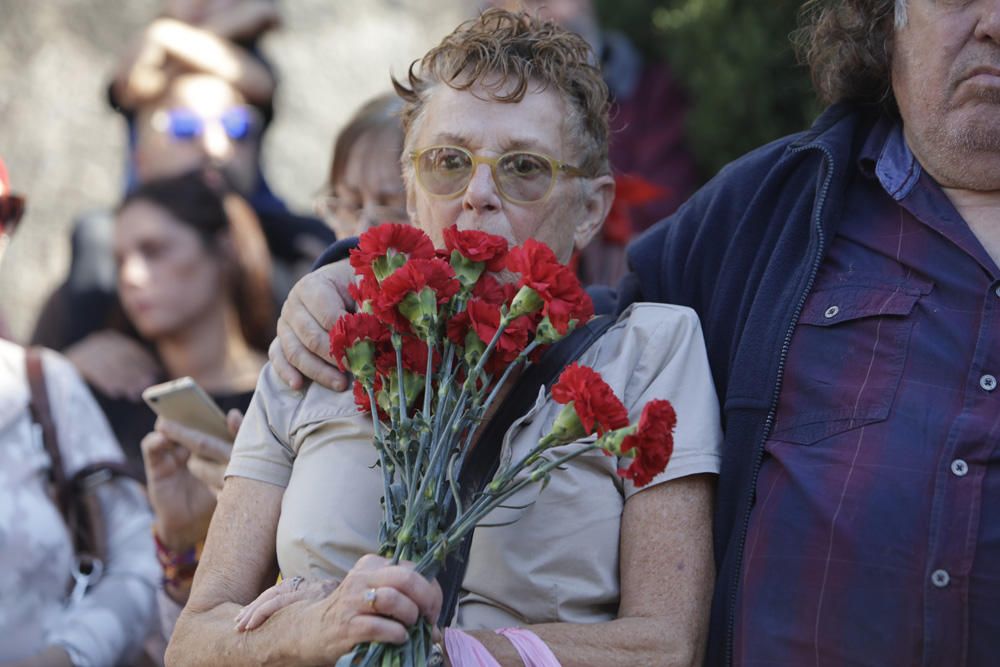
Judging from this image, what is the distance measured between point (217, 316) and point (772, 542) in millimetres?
3183

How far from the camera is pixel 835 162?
312cm

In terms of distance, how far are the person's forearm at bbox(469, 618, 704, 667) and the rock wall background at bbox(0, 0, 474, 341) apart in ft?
19.0

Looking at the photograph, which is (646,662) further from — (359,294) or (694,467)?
(359,294)

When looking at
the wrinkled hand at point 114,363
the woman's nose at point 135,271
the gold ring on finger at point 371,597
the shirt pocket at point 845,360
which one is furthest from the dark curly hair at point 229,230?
the gold ring on finger at point 371,597

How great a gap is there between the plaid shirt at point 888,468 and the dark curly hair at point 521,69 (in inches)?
23.5

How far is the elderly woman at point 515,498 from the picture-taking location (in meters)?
2.65

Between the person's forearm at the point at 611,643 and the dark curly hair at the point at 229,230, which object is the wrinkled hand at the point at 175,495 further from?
the dark curly hair at the point at 229,230

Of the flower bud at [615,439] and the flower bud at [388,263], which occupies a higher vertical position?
the flower bud at [388,263]

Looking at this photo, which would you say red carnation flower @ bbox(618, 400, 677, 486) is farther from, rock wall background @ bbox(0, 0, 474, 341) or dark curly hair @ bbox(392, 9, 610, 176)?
rock wall background @ bbox(0, 0, 474, 341)

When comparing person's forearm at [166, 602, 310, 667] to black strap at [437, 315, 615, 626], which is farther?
black strap at [437, 315, 615, 626]

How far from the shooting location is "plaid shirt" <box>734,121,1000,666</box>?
8.72ft

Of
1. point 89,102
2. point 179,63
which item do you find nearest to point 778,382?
point 179,63

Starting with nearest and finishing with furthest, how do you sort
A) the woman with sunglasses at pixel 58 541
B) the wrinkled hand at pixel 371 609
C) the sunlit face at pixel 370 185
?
the wrinkled hand at pixel 371 609, the woman with sunglasses at pixel 58 541, the sunlit face at pixel 370 185

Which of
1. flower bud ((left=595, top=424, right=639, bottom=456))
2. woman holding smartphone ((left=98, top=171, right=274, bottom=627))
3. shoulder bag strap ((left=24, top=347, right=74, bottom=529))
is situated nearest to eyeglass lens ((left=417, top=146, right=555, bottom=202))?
flower bud ((left=595, top=424, right=639, bottom=456))
